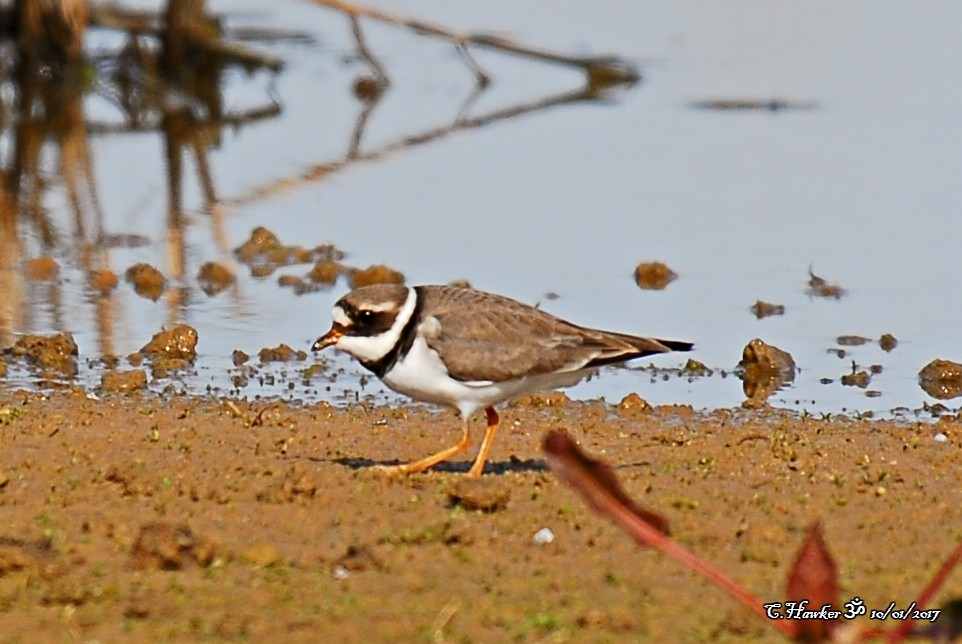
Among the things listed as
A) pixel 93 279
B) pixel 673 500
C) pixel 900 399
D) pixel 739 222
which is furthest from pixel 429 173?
pixel 673 500

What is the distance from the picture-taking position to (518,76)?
799 inches

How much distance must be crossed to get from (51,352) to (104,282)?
1.98 m

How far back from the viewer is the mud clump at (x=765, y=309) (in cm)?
1142

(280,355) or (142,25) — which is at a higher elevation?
(142,25)

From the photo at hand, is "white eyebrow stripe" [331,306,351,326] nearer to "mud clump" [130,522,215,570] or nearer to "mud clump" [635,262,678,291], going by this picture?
"mud clump" [130,522,215,570]

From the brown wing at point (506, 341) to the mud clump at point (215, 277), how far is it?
14.1 ft

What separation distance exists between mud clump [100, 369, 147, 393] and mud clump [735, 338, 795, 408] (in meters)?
3.21

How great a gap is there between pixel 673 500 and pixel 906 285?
541 cm

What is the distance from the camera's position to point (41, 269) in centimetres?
1209

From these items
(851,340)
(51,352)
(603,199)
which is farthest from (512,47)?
(51,352)

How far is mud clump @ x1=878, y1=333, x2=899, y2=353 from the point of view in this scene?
1070 centimetres

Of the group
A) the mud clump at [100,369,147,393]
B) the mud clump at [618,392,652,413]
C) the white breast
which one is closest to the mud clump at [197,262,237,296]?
the mud clump at [100,369,147,393]

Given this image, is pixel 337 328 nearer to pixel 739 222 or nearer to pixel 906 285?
pixel 906 285

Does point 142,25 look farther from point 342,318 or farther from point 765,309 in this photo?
point 342,318
